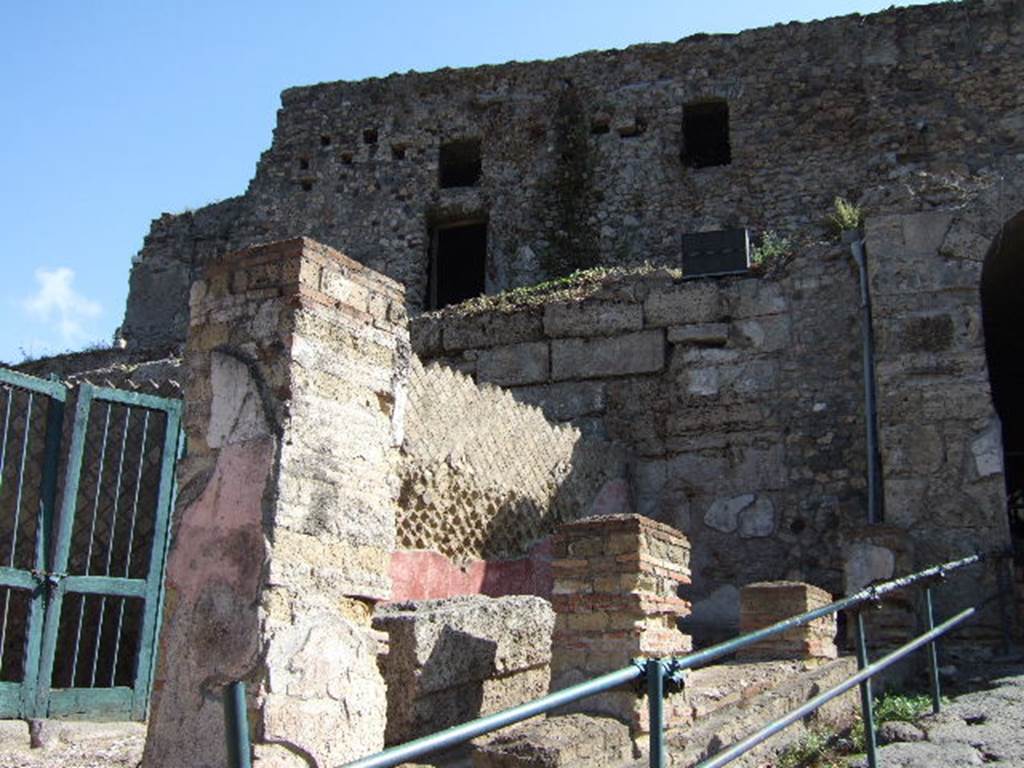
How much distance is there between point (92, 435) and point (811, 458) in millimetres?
5573

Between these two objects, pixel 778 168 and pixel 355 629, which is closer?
pixel 355 629

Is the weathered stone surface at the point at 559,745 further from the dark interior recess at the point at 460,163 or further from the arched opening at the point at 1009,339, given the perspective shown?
the dark interior recess at the point at 460,163

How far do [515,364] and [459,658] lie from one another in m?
5.37

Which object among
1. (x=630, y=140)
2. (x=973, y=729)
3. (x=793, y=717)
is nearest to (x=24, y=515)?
(x=793, y=717)

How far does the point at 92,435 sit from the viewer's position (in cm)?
546

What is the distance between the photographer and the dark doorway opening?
17.9m

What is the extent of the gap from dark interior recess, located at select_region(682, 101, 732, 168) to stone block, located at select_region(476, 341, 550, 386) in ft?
26.5

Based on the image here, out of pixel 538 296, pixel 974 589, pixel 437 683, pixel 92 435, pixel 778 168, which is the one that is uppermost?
pixel 778 168

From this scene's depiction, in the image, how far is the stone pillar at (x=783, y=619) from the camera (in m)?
6.34

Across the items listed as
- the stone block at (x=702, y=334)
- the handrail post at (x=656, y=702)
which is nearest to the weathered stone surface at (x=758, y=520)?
the stone block at (x=702, y=334)

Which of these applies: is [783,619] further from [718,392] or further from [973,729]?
[718,392]

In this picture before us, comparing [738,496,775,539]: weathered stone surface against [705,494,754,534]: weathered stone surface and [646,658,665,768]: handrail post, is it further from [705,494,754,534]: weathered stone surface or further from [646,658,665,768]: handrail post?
[646,658,665,768]: handrail post

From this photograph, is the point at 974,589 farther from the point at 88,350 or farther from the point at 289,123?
the point at 289,123

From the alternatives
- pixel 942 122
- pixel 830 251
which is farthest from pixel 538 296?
pixel 942 122
